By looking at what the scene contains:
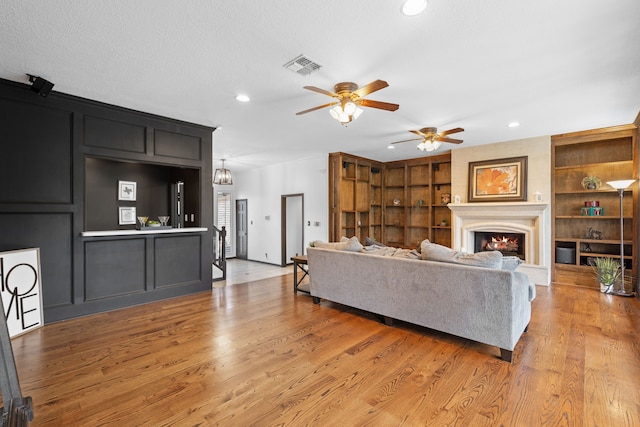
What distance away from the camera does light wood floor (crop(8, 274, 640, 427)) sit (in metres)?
1.95

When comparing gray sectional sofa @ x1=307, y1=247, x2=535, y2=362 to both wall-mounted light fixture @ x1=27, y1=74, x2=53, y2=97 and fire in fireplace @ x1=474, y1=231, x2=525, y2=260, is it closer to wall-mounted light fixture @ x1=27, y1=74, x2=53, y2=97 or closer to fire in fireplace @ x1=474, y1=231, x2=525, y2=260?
fire in fireplace @ x1=474, y1=231, x2=525, y2=260

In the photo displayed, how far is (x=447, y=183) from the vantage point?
7320 mm

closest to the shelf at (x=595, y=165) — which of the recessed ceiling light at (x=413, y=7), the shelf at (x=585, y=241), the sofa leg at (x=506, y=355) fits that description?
the shelf at (x=585, y=241)

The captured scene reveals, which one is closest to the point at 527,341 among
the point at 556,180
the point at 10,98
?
the point at 556,180

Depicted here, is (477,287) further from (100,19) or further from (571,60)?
(100,19)

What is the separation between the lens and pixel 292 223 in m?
8.38

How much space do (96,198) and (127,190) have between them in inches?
17.0

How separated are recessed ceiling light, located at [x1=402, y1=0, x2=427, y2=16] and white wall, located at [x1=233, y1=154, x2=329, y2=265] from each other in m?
4.99

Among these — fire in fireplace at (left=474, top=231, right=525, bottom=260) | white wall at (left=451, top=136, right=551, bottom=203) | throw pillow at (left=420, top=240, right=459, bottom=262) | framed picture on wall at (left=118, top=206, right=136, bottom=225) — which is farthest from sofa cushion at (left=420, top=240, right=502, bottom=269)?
framed picture on wall at (left=118, top=206, right=136, bottom=225)

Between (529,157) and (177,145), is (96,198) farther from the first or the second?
(529,157)

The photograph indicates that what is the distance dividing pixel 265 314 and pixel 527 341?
290cm

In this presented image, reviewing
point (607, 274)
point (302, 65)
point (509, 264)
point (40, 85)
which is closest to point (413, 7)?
point (302, 65)

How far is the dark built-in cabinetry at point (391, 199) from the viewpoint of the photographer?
23.0 ft

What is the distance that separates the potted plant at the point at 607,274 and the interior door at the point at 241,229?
8.00 meters
